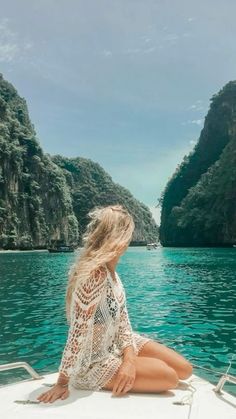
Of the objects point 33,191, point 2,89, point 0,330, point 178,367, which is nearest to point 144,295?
point 0,330

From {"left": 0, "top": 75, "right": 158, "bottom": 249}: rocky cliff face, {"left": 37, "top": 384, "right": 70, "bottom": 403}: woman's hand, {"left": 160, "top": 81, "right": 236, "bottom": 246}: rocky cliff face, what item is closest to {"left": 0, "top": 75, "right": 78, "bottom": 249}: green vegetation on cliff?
{"left": 0, "top": 75, "right": 158, "bottom": 249}: rocky cliff face

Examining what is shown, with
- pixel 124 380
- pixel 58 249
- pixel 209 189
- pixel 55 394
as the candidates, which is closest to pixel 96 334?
pixel 124 380

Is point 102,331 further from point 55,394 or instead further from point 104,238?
point 104,238

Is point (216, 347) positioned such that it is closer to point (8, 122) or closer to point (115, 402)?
point (115, 402)

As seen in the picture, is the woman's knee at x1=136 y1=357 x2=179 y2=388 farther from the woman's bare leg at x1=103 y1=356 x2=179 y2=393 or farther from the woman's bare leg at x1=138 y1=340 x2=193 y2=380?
the woman's bare leg at x1=138 y1=340 x2=193 y2=380

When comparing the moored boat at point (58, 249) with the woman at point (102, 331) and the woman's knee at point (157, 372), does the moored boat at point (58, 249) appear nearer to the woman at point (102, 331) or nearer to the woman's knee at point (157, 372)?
the woman at point (102, 331)

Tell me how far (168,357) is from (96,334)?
28.5 inches

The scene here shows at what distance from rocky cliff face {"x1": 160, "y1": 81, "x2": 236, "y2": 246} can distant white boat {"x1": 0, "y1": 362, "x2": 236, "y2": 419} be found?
109 m

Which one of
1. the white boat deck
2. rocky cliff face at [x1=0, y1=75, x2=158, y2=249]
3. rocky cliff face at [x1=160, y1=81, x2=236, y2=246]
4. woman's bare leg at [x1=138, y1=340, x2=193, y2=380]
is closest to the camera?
the white boat deck

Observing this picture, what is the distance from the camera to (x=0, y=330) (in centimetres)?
1347

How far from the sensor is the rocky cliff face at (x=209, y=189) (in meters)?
114

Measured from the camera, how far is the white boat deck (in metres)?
3.23

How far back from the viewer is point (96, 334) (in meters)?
3.73

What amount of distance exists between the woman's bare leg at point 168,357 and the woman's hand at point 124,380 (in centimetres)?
43
